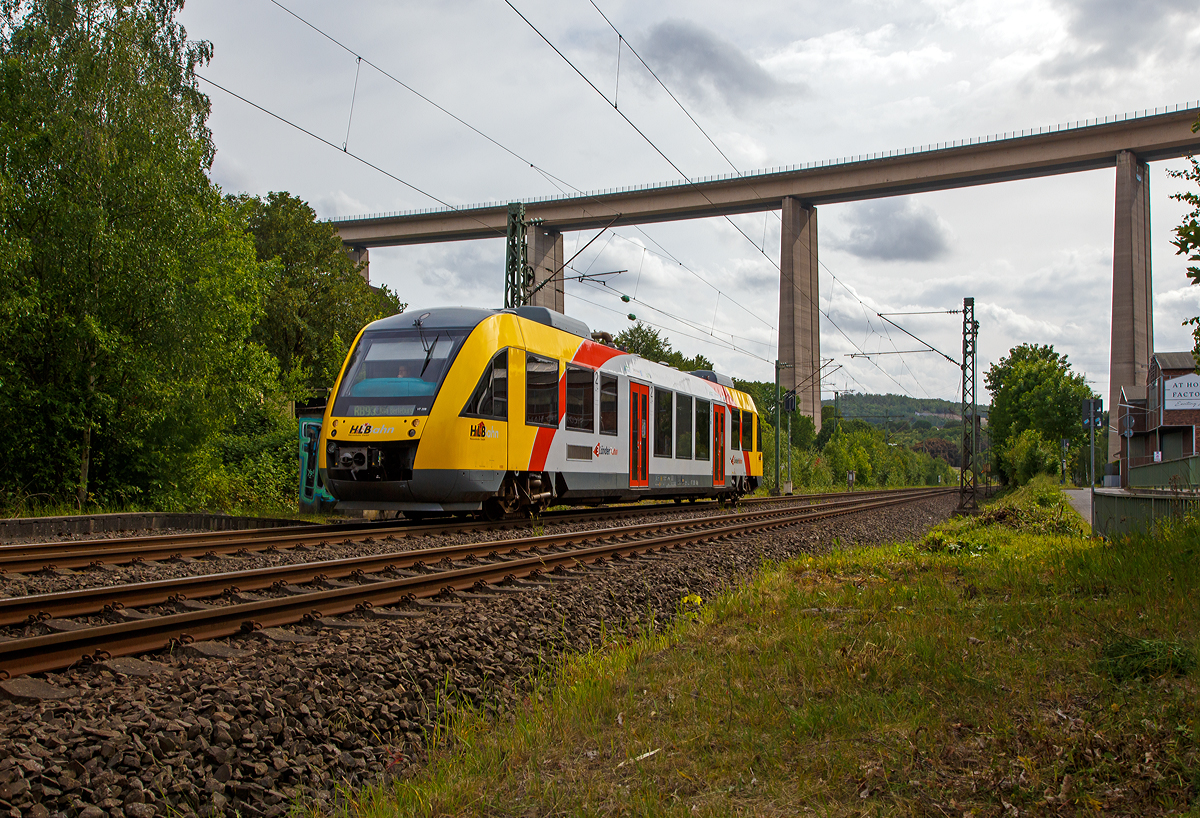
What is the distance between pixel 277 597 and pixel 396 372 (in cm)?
609

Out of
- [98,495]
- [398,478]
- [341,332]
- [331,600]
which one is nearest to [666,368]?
[398,478]

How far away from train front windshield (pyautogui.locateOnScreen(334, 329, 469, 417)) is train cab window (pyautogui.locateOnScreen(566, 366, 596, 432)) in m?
3.18

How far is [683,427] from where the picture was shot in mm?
20156

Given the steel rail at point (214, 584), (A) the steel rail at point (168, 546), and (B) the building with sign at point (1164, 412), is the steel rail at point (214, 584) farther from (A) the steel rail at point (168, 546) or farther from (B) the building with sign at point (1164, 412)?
(B) the building with sign at point (1164, 412)

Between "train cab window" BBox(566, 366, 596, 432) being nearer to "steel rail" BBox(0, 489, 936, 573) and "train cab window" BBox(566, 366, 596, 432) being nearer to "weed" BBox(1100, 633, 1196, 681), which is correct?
"steel rail" BBox(0, 489, 936, 573)

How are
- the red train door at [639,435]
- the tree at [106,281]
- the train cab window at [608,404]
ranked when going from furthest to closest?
the red train door at [639,435], the train cab window at [608,404], the tree at [106,281]

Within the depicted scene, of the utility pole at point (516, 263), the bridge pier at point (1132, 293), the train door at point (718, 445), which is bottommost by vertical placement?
the train door at point (718, 445)

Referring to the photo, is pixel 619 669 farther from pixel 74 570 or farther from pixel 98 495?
pixel 98 495

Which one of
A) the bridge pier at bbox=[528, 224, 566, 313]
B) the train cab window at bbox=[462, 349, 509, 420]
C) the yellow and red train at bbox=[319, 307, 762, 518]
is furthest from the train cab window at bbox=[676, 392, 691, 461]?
the bridge pier at bbox=[528, 224, 566, 313]

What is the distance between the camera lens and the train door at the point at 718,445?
2238cm

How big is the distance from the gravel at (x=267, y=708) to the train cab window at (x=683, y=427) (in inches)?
519

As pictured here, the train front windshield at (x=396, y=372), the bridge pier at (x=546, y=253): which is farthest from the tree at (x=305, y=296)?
the train front windshield at (x=396, y=372)

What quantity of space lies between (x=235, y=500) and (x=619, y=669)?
16.5m

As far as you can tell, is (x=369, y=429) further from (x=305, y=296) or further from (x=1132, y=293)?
(x=1132, y=293)
